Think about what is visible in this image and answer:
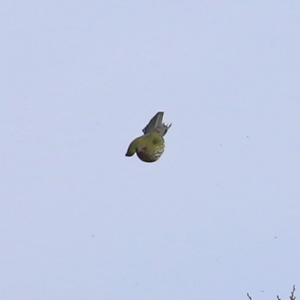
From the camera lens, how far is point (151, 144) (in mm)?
11945

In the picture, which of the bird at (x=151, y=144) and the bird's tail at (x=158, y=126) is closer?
the bird at (x=151, y=144)

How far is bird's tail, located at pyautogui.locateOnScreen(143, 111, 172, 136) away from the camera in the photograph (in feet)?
40.4

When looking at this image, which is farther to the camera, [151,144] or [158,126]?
[158,126]

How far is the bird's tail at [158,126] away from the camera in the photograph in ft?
40.4

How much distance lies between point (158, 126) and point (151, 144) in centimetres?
49

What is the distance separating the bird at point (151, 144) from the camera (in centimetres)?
1189

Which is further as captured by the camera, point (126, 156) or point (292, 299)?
point (292, 299)

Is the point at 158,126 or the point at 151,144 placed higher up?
the point at 158,126

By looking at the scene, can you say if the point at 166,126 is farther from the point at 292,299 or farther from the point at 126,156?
the point at 292,299

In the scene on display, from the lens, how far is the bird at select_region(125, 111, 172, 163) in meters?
11.9

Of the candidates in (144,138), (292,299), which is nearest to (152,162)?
(144,138)

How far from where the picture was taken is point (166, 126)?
12414 millimetres

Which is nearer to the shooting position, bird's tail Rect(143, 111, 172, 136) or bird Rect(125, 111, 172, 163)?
bird Rect(125, 111, 172, 163)

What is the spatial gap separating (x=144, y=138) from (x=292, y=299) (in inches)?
180
